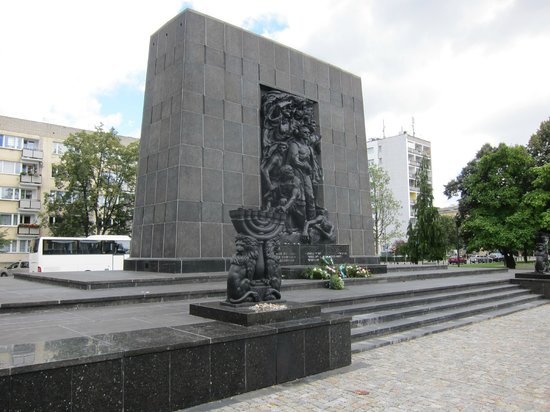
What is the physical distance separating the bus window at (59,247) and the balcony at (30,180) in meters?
23.4

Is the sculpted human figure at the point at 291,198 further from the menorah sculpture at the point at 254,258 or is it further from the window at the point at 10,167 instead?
the window at the point at 10,167

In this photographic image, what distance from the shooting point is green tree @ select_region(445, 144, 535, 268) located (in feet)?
113

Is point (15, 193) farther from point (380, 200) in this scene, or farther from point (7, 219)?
point (380, 200)

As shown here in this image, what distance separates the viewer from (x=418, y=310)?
9758 mm

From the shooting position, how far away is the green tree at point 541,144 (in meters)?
40.6

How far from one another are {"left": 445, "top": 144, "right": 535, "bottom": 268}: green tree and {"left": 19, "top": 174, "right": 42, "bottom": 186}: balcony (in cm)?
4313

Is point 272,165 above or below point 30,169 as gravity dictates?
below

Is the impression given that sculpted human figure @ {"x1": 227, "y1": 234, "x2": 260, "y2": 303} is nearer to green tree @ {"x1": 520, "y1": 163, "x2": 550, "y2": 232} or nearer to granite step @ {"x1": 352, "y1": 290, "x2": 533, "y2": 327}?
granite step @ {"x1": 352, "y1": 290, "x2": 533, "y2": 327}

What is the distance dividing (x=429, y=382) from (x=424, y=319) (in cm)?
394

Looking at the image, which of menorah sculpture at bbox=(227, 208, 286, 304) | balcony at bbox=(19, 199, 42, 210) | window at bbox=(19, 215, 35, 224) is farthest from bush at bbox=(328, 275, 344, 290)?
window at bbox=(19, 215, 35, 224)

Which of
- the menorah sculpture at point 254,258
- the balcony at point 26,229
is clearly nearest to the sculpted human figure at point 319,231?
the menorah sculpture at point 254,258

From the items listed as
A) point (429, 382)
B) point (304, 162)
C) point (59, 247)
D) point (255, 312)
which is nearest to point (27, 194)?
point (59, 247)

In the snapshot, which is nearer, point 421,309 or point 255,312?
point 255,312

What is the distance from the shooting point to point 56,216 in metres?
37.6
